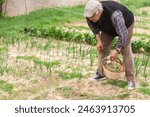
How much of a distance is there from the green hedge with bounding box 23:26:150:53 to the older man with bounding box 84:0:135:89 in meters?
2.58

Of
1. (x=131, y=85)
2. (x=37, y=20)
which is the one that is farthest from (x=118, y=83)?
(x=37, y=20)

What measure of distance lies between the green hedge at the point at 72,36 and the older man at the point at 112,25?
258 centimetres

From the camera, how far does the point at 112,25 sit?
25.3 feet

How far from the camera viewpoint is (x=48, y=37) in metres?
11.9

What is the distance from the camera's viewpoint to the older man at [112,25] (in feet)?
24.5

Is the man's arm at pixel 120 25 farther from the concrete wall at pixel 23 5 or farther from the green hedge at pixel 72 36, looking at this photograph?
the concrete wall at pixel 23 5

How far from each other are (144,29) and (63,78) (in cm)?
567

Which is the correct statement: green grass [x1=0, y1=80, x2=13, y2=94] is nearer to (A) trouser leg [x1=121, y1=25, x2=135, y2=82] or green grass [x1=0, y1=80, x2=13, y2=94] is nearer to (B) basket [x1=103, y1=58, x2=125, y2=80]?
(B) basket [x1=103, y1=58, x2=125, y2=80]

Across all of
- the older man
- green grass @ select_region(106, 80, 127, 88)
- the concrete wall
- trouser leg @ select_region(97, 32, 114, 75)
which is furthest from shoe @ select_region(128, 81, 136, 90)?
the concrete wall

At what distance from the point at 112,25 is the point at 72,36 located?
4014mm

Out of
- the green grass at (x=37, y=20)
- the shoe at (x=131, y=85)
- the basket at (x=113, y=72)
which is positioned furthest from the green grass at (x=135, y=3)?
the shoe at (x=131, y=85)

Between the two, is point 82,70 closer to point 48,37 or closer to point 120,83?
point 120,83

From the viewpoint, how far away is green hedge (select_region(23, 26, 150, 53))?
10.8 metres

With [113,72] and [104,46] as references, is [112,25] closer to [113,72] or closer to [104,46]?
[104,46]
